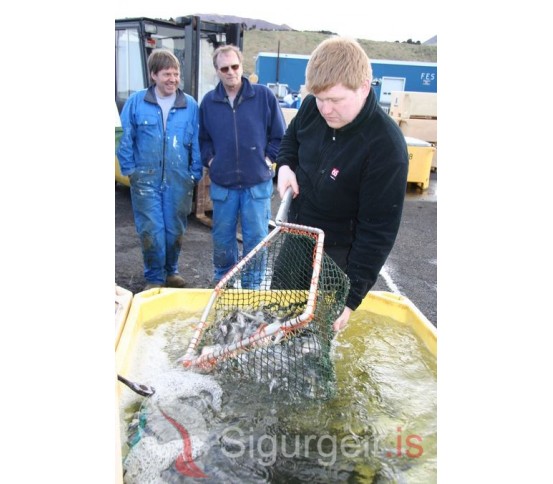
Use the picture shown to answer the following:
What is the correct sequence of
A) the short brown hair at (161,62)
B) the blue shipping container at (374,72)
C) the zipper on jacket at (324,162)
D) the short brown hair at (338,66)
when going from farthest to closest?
1. the blue shipping container at (374,72)
2. the short brown hair at (161,62)
3. the zipper on jacket at (324,162)
4. the short brown hair at (338,66)

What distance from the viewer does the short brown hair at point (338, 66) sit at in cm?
211

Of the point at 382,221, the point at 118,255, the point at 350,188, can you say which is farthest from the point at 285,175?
the point at 118,255

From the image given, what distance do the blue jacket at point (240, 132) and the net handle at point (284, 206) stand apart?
5.17 feet

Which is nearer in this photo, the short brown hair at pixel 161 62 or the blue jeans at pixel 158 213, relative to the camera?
the short brown hair at pixel 161 62

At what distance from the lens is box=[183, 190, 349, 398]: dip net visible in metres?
2.16

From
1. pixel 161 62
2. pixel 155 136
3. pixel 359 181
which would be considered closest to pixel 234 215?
pixel 155 136

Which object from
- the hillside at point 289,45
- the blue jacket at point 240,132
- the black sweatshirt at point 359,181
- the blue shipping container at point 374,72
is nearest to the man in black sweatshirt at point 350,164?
the black sweatshirt at point 359,181

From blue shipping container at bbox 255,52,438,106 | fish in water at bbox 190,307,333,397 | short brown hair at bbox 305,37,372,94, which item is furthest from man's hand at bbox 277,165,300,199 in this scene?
blue shipping container at bbox 255,52,438,106

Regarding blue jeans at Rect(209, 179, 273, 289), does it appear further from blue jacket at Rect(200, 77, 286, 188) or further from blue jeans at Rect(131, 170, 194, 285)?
blue jeans at Rect(131, 170, 194, 285)

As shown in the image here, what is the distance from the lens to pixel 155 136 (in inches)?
172

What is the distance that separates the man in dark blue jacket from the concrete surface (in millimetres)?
1032

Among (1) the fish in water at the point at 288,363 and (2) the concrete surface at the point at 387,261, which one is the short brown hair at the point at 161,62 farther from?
(1) the fish in water at the point at 288,363
